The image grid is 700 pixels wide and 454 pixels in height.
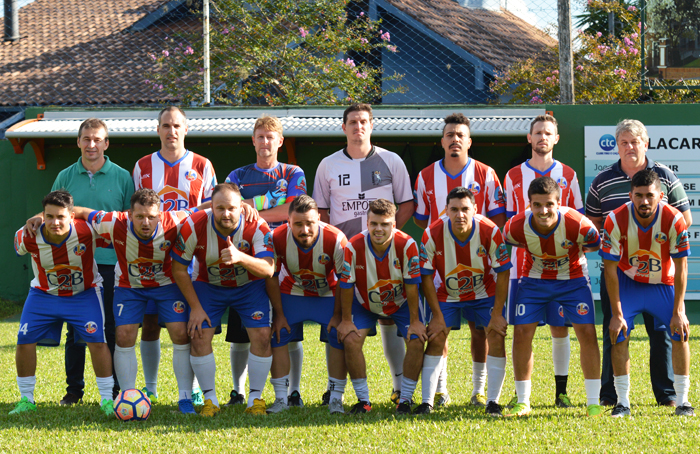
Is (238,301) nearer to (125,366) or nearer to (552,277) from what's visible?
(125,366)

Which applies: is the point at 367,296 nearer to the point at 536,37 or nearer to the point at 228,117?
the point at 228,117

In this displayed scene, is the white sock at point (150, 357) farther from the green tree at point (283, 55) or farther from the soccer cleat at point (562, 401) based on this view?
the green tree at point (283, 55)

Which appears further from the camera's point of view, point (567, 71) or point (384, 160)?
point (567, 71)

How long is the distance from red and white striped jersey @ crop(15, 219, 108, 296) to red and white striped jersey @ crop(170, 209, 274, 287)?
0.64 meters

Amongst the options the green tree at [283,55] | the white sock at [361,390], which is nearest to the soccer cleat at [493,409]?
the white sock at [361,390]

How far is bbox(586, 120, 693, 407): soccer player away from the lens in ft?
14.4

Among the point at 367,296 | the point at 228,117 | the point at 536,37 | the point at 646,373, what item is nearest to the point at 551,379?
the point at 646,373

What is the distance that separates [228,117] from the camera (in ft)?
26.7

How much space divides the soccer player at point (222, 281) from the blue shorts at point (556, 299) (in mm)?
1569

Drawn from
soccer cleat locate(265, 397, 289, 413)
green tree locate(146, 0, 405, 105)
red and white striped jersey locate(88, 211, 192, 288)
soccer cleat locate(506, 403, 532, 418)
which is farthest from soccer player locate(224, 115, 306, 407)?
green tree locate(146, 0, 405, 105)

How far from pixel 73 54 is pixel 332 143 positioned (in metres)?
10.3

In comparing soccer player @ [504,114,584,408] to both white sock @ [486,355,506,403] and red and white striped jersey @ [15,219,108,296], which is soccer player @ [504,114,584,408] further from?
red and white striped jersey @ [15,219,108,296]

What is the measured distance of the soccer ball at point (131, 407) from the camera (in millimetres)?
4133

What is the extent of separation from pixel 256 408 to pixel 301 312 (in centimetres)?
65
